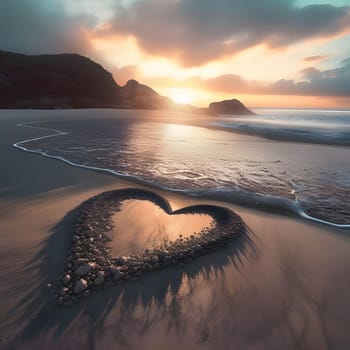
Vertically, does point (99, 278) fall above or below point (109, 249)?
above

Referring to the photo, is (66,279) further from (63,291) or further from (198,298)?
(198,298)

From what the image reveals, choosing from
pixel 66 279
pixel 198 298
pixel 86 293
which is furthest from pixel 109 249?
pixel 198 298

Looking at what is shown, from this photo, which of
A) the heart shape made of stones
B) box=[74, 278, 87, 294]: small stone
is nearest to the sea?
the heart shape made of stones

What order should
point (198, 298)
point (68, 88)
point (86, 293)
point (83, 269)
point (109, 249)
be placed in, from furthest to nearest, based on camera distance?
point (68, 88), point (109, 249), point (83, 269), point (198, 298), point (86, 293)

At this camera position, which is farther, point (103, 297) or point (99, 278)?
point (99, 278)

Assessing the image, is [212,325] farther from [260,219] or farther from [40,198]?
[40,198]

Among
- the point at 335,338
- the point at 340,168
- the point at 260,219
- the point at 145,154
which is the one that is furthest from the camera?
the point at 145,154

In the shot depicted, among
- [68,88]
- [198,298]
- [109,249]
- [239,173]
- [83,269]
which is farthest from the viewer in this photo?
[68,88]

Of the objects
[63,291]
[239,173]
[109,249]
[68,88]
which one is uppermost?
[63,291]

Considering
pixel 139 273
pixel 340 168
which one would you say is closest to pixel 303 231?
pixel 139 273
